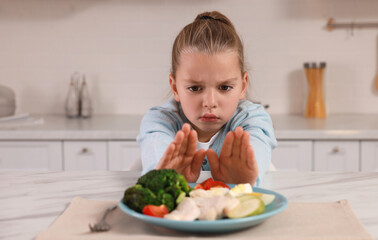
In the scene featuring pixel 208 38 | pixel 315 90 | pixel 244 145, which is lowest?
pixel 244 145

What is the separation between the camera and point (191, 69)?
1551 mm

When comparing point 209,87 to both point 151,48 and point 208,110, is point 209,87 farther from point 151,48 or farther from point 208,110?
point 151,48

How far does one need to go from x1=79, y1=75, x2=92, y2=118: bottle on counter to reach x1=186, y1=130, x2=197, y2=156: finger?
2.00 m

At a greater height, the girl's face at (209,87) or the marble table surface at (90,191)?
the girl's face at (209,87)

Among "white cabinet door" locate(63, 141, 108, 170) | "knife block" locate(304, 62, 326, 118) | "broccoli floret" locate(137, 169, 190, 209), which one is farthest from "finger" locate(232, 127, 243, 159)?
"knife block" locate(304, 62, 326, 118)

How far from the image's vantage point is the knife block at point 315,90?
9.61 feet

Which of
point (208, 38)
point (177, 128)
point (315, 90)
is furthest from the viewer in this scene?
point (315, 90)

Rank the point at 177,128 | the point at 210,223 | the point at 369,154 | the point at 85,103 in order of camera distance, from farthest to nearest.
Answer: the point at 85,103, the point at 369,154, the point at 177,128, the point at 210,223

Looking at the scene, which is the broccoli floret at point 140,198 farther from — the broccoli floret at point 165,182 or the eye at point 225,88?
the eye at point 225,88

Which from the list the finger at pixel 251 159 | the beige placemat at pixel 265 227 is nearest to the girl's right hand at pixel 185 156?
the finger at pixel 251 159

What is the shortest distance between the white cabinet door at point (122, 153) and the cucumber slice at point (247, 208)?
→ 1779 millimetres

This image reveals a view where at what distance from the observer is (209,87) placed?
150 centimetres

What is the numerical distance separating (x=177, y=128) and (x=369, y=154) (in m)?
1.23

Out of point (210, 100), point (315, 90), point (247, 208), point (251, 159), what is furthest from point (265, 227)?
point (315, 90)
